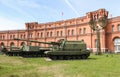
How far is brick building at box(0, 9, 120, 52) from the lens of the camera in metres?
57.8

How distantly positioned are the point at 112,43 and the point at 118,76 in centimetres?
4407

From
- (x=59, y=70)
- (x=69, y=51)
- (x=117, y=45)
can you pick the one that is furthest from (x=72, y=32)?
(x=59, y=70)

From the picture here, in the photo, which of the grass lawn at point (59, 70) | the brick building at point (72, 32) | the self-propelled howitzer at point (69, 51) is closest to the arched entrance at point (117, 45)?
the brick building at point (72, 32)

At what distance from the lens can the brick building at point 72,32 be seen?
57.8m

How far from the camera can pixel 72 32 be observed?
7119 cm

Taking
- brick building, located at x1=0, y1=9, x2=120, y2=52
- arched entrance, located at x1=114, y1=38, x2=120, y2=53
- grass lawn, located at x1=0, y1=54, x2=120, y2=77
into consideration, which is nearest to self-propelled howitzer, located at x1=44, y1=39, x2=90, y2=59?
grass lawn, located at x1=0, y1=54, x2=120, y2=77

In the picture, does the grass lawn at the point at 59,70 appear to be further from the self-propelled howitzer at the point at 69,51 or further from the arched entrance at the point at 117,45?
the arched entrance at the point at 117,45

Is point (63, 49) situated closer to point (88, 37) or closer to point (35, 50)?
point (35, 50)

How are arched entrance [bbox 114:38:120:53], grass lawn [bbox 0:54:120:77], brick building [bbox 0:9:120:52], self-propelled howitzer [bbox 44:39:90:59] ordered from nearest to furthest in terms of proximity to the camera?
grass lawn [bbox 0:54:120:77] → self-propelled howitzer [bbox 44:39:90:59] → arched entrance [bbox 114:38:120:53] → brick building [bbox 0:9:120:52]

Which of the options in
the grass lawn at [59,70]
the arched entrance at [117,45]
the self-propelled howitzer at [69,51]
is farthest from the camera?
the arched entrance at [117,45]

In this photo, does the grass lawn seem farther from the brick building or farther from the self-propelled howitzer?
the brick building

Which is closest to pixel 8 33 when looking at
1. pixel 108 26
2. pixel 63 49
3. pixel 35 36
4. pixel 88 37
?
pixel 35 36

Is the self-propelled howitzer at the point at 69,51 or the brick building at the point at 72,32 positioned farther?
the brick building at the point at 72,32

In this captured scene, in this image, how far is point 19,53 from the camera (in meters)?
40.6
